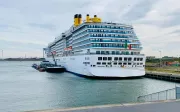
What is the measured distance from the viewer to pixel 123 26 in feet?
169

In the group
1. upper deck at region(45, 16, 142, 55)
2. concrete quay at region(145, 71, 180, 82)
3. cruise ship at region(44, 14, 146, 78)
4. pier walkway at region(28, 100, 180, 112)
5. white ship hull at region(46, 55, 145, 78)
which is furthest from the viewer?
upper deck at region(45, 16, 142, 55)

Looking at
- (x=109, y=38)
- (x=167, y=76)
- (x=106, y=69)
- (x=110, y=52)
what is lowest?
(x=167, y=76)

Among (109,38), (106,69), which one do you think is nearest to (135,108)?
(106,69)

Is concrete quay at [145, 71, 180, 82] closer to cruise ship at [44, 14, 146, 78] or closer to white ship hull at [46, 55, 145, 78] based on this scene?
cruise ship at [44, 14, 146, 78]

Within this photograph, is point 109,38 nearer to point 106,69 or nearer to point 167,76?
point 106,69

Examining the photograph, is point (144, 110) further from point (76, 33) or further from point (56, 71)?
point (56, 71)

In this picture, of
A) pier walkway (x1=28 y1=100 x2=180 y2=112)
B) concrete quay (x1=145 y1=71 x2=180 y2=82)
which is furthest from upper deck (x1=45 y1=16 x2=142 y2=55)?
pier walkway (x1=28 y1=100 x2=180 y2=112)

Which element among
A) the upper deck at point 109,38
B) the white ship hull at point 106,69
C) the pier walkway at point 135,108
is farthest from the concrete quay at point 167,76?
the pier walkway at point 135,108

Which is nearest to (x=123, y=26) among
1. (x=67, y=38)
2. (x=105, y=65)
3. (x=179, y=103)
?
(x=105, y=65)

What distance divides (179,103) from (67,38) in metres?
63.4

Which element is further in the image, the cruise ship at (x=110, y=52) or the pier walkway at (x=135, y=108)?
the cruise ship at (x=110, y=52)

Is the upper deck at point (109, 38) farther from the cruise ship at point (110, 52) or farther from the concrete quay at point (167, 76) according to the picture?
the concrete quay at point (167, 76)

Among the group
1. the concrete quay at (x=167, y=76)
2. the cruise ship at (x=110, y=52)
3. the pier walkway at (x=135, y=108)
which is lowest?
the concrete quay at (x=167, y=76)

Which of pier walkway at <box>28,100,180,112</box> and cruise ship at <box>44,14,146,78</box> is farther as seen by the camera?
cruise ship at <box>44,14,146,78</box>
